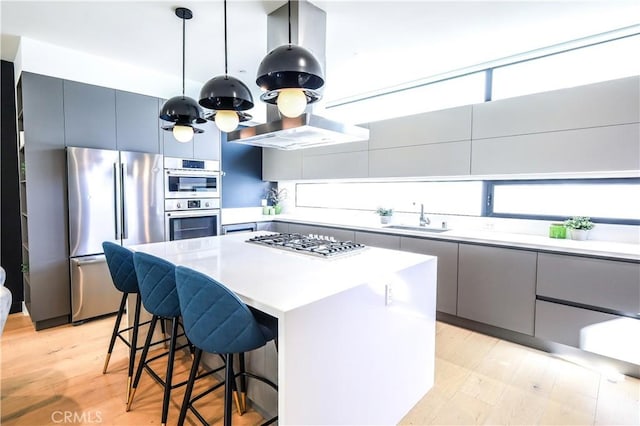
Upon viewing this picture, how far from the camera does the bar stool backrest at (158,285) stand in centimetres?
165

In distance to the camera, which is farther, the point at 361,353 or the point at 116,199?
the point at 116,199

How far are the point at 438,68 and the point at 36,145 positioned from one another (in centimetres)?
389

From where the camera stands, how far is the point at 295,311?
1.19m

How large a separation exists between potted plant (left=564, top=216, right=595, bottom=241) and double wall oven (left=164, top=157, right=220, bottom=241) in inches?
145

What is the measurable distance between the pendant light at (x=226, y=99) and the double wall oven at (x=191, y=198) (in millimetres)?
1733

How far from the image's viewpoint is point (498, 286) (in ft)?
8.92

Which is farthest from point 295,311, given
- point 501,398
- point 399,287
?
point 501,398

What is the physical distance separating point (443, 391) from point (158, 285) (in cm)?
184

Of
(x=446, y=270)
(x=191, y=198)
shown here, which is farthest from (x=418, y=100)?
(x=191, y=198)

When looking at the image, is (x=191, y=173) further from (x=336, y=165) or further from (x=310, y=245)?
(x=310, y=245)

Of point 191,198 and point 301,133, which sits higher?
point 301,133

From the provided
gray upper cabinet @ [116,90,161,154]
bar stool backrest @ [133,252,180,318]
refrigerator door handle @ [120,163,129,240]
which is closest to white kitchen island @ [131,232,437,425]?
bar stool backrest @ [133,252,180,318]

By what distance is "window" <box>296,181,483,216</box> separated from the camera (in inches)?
139

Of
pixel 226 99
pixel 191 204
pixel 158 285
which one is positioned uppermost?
pixel 226 99
